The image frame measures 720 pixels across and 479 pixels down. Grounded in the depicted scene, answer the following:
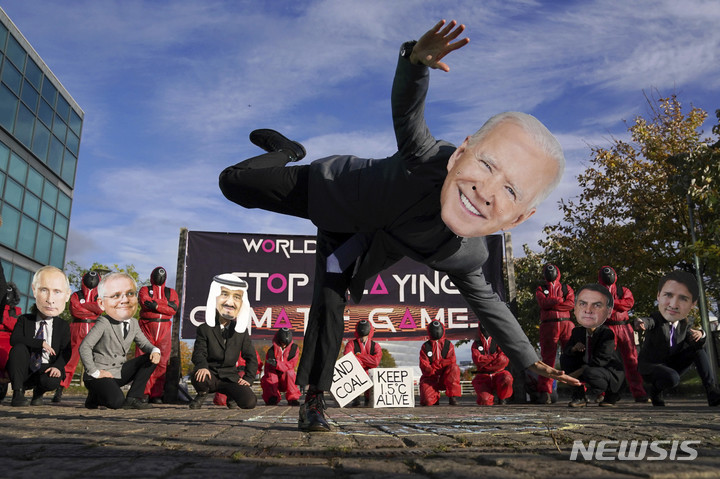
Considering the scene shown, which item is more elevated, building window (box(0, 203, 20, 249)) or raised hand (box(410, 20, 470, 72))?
building window (box(0, 203, 20, 249))

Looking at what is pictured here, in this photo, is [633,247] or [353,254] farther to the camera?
[633,247]

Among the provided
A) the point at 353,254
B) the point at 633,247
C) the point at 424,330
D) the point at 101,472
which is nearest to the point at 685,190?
the point at 633,247

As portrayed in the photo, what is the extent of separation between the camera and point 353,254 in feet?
10.5

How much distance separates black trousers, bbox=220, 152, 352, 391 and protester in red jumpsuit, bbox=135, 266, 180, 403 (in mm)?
6232

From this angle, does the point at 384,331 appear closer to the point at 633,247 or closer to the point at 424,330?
the point at 424,330

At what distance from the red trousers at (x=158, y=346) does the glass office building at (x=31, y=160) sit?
19.0 meters

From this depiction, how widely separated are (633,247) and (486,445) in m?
16.6

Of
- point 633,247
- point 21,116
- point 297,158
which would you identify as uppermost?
point 21,116

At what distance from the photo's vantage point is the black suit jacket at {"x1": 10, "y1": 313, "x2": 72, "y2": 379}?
727 centimetres

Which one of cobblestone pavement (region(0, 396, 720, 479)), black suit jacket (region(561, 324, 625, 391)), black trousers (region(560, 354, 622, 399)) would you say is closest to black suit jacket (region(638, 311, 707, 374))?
black suit jacket (region(561, 324, 625, 391))

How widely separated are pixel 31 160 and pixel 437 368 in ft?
81.0

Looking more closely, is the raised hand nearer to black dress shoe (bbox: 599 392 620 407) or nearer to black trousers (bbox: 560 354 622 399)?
black trousers (bbox: 560 354 622 399)

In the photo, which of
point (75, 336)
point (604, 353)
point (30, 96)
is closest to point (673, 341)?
point (604, 353)

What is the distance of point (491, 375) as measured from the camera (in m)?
9.85
